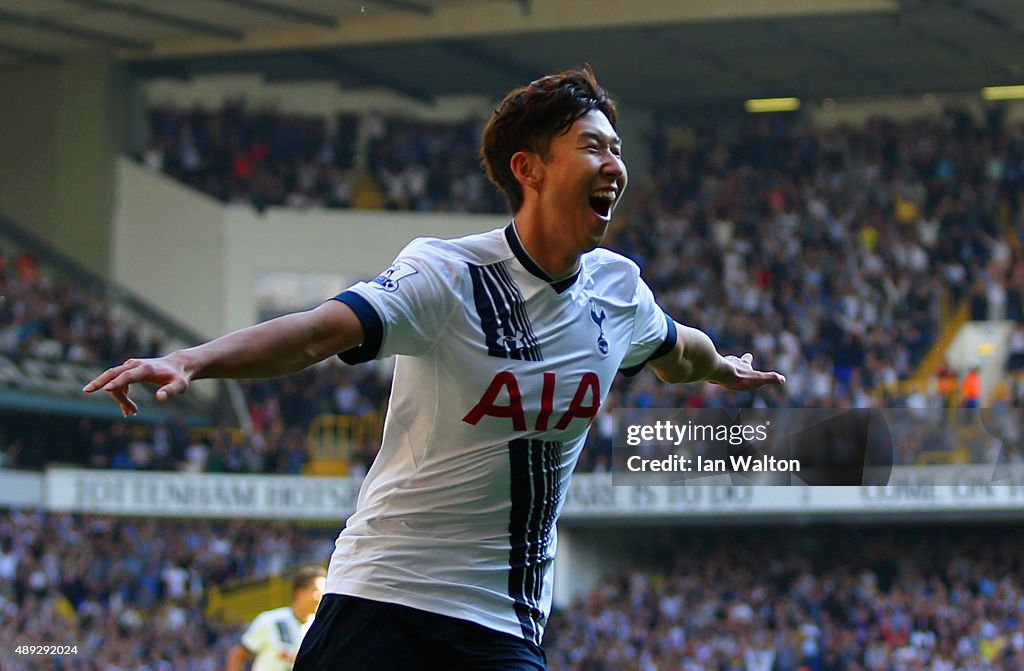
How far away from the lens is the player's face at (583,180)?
3.23m

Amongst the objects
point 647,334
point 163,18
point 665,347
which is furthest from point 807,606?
point 647,334

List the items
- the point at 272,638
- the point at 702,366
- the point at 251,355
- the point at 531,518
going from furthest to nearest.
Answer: the point at 272,638 < the point at 702,366 < the point at 531,518 < the point at 251,355

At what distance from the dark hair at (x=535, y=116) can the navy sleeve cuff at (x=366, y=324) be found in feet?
1.90

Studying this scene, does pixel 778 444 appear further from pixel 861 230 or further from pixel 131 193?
pixel 131 193

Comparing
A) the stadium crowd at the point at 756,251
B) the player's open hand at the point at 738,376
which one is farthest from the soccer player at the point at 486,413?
the stadium crowd at the point at 756,251

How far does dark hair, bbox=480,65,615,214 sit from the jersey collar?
0.08 meters

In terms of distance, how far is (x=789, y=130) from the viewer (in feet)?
83.3

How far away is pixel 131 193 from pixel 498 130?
23.9 metres

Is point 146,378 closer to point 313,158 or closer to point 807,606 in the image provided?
point 807,606

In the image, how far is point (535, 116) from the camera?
3270 mm

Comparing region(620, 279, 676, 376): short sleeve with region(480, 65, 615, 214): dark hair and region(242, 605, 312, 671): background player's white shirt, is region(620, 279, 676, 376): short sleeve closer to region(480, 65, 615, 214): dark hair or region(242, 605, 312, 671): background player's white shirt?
region(480, 65, 615, 214): dark hair

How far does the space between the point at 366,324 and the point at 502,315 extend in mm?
386

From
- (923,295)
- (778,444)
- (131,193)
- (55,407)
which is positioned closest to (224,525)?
(55,407)

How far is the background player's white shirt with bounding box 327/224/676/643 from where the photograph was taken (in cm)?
308
